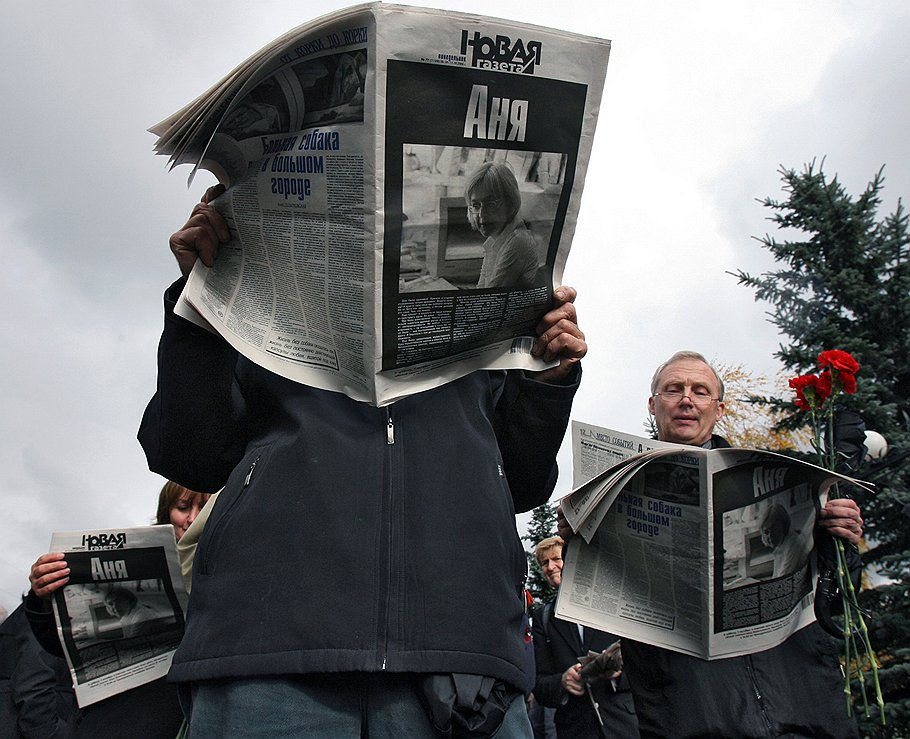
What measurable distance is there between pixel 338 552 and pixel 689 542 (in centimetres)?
126

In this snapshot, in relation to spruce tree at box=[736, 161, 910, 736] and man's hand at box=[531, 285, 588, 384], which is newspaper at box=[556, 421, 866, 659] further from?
spruce tree at box=[736, 161, 910, 736]

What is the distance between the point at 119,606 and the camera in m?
2.68

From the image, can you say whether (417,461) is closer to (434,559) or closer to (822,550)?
(434,559)

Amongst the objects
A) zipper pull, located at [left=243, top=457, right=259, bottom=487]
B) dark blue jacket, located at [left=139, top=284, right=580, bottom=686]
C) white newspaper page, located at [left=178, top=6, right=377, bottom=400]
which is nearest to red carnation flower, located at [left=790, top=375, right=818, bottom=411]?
dark blue jacket, located at [left=139, top=284, right=580, bottom=686]

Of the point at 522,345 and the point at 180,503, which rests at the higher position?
the point at 522,345

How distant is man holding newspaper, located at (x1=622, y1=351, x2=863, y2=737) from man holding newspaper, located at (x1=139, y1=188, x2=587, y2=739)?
116 centimetres

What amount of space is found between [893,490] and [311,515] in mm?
6363

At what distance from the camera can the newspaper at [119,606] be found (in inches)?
105

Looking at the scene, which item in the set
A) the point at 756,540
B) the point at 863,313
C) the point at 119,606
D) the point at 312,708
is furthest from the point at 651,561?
the point at 863,313

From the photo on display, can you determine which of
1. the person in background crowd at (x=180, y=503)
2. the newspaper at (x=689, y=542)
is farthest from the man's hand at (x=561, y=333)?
the person in background crowd at (x=180, y=503)

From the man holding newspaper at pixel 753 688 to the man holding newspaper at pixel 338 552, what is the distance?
116 centimetres

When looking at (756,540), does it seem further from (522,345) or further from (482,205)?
(482,205)

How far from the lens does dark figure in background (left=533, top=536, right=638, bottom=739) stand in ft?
12.6

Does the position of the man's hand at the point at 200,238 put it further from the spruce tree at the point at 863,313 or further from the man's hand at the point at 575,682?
the spruce tree at the point at 863,313
